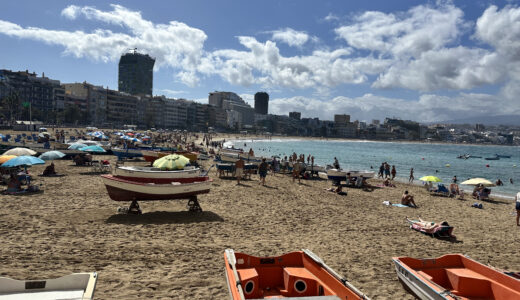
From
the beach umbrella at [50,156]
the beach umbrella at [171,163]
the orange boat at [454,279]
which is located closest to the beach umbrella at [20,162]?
the beach umbrella at [50,156]

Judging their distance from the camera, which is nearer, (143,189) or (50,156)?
(143,189)

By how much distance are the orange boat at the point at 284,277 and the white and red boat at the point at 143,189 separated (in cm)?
598

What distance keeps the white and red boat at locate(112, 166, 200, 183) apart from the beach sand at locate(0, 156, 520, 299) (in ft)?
4.28

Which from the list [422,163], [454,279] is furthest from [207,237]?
[422,163]

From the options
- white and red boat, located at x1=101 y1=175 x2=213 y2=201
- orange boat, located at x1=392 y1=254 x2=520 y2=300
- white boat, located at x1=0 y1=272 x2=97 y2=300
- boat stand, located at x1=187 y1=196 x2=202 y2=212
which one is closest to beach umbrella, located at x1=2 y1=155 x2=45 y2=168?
white and red boat, located at x1=101 y1=175 x2=213 y2=201

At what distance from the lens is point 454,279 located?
6.74 metres

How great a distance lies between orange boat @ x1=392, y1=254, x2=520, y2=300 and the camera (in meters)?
6.07

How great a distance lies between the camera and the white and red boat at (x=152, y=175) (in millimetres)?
11930

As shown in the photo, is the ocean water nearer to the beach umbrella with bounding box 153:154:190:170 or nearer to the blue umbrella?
the beach umbrella with bounding box 153:154:190:170

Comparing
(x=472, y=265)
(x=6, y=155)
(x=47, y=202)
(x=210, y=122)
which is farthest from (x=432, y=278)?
(x=210, y=122)

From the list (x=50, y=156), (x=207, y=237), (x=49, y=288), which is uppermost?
(x=50, y=156)

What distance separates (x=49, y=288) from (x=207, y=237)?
5623mm

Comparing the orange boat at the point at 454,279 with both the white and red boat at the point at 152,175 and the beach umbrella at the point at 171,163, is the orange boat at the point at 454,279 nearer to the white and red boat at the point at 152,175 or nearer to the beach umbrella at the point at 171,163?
the white and red boat at the point at 152,175

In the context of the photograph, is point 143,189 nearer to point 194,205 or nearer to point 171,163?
point 171,163
